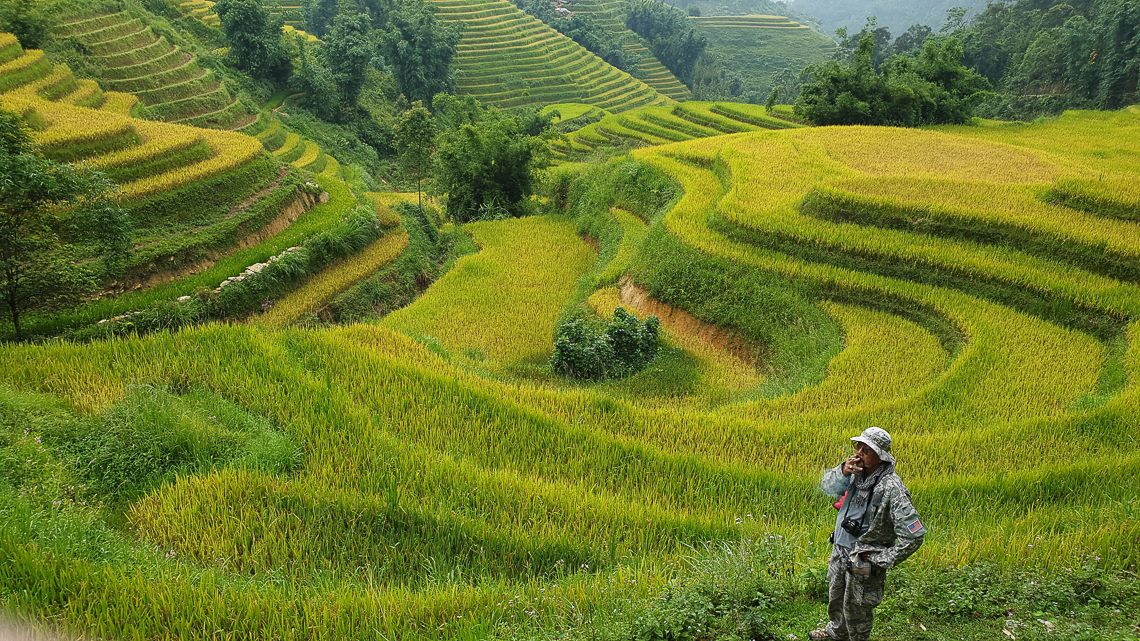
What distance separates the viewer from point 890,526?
2650 millimetres

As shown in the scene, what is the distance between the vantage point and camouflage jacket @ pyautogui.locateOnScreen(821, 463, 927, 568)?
2561mm

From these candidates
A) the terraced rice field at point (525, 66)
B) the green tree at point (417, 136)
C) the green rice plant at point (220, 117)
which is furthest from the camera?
the terraced rice field at point (525, 66)

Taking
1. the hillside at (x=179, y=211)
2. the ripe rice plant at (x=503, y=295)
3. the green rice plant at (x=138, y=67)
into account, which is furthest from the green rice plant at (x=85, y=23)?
the ripe rice plant at (x=503, y=295)

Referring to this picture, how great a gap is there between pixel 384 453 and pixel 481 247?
1165cm

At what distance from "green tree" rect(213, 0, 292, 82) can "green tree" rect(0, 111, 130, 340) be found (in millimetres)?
23128

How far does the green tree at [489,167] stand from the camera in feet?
59.6

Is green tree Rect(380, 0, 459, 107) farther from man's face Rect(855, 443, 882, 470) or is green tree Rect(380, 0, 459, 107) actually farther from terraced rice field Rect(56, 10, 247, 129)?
man's face Rect(855, 443, 882, 470)

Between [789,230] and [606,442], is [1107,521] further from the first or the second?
[789,230]

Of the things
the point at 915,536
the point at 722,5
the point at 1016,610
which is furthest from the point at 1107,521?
the point at 722,5

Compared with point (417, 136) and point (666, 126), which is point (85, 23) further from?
point (666, 126)

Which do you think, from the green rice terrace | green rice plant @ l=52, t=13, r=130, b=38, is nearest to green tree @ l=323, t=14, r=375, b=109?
green rice plant @ l=52, t=13, r=130, b=38

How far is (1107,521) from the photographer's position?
12.6 feet

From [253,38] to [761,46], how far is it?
2629 inches

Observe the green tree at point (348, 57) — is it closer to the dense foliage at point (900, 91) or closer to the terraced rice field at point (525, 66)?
the terraced rice field at point (525, 66)
